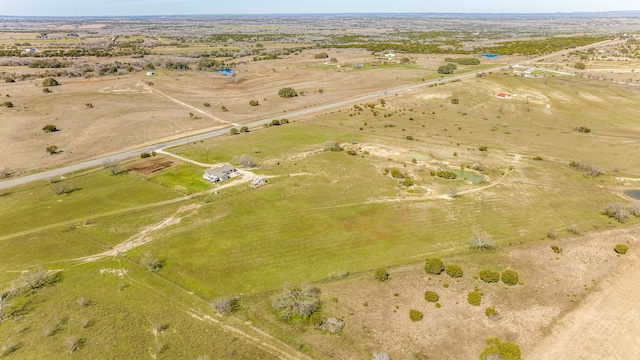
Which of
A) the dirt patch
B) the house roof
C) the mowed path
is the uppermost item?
the house roof

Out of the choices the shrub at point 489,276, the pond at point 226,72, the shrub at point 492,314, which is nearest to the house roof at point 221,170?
the shrub at point 489,276

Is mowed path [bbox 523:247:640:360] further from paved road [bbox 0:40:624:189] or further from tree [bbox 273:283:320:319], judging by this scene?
paved road [bbox 0:40:624:189]

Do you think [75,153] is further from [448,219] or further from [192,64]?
[192,64]

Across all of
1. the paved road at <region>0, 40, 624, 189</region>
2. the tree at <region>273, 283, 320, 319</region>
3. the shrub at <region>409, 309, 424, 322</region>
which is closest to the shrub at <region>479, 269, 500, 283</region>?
the shrub at <region>409, 309, 424, 322</region>

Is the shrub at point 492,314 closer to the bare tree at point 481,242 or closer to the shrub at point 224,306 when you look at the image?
the bare tree at point 481,242

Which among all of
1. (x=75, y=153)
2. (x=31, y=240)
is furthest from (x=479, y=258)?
(x=75, y=153)

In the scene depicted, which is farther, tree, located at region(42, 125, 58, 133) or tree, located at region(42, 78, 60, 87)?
tree, located at region(42, 78, 60, 87)
